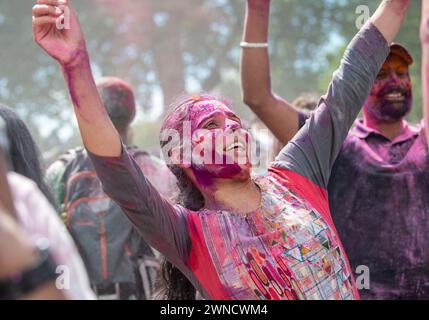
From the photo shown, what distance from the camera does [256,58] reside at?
10.6 feet

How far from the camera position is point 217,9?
21.8m

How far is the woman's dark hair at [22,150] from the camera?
2523 millimetres

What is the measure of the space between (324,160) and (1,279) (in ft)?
5.14

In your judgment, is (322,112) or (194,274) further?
(322,112)

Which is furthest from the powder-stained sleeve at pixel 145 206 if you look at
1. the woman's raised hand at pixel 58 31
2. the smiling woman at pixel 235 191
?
the woman's raised hand at pixel 58 31

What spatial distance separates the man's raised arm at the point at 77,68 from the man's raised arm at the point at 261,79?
4.00 feet

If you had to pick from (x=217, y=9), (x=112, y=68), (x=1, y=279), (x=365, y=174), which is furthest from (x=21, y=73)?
(x=1, y=279)

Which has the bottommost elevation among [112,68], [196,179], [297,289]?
[112,68]

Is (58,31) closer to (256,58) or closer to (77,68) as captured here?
(77,68)

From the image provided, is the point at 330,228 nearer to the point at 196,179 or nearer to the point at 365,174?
the point at 196,179

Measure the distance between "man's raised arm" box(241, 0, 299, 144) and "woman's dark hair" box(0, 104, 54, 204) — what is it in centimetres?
103

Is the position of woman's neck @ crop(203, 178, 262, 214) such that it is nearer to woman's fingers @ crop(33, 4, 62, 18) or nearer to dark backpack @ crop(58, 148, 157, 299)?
woman's fingers @ crop(33, 4, 62, 18)

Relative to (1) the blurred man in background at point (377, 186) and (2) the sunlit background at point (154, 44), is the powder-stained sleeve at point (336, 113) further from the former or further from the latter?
(2) the sunlit background at point (154, 44)

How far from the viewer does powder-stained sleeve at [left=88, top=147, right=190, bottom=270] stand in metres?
2.14
